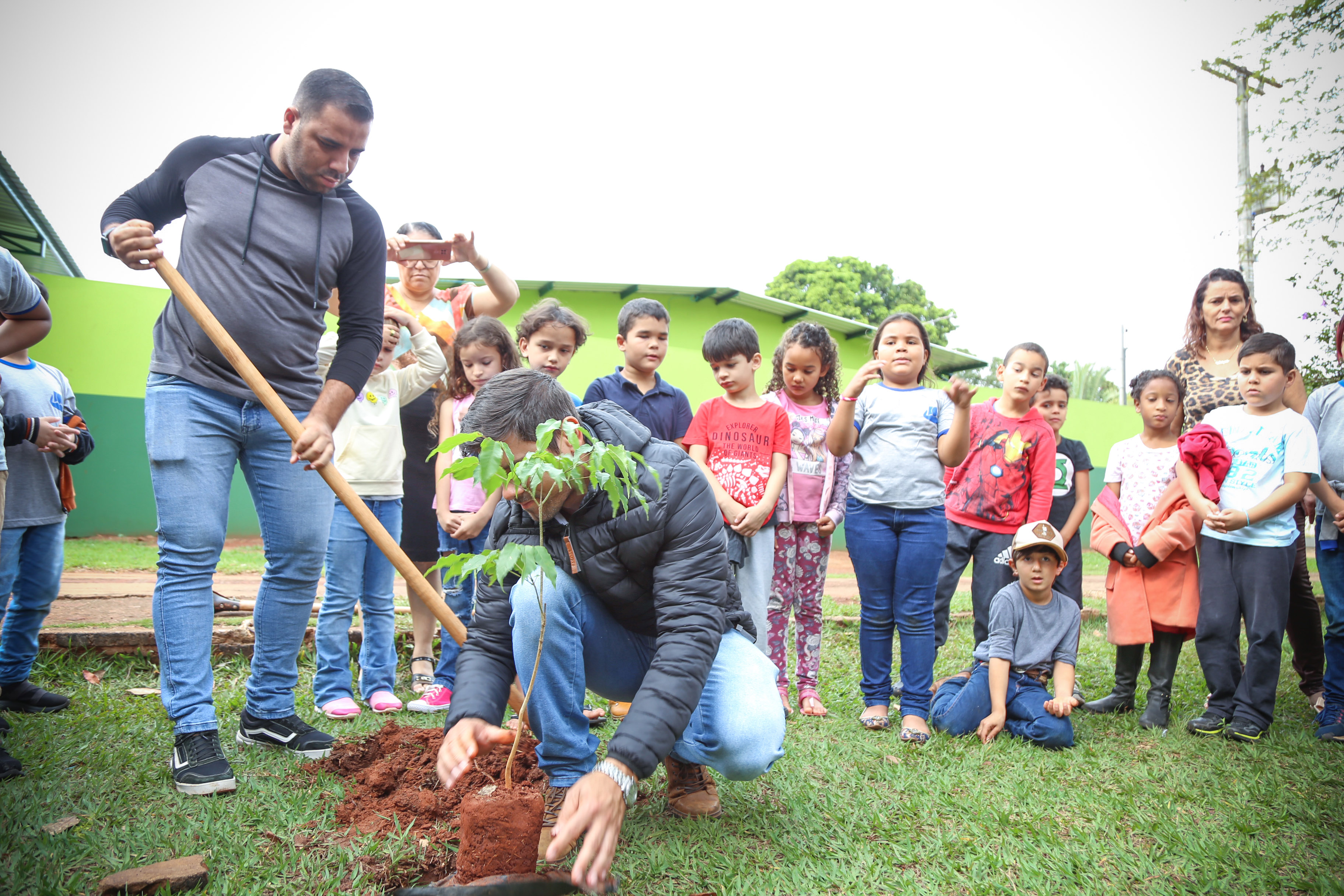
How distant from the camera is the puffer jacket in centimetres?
208

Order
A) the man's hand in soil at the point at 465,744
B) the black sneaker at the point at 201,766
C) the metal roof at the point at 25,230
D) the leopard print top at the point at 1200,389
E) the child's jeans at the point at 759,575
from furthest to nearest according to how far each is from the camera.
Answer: the metal roof at the point at 25,230
the leopard print top at the point at 1200,389
the child's jeans at the point at 759,575
the black sneaker at the point at 201,766
the man's hand in soil at the point at 465,744

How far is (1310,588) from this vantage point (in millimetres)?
4172

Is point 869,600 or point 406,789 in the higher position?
point 869,600

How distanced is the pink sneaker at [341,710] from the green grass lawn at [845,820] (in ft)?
0.14

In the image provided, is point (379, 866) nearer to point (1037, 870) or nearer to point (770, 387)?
point (1037, 870)

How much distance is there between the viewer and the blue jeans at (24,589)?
3.31 metres

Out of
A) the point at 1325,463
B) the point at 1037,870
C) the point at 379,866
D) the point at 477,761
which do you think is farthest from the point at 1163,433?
the point at 379,866

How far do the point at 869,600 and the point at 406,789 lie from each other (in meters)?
2.22

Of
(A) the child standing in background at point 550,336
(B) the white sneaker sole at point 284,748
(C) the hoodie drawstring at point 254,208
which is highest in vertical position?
(C) the hoodie drawstring at point 254,208

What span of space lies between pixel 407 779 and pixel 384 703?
1.12 metres

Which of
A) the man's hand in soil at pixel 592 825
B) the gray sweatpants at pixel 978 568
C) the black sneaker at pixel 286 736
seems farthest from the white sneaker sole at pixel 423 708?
the gray sweatpants at pixel 978 568

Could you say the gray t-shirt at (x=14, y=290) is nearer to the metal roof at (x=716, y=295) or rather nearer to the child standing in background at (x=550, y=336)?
the child standing in background at (x=550, y=336)

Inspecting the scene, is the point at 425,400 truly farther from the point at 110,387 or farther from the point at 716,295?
the point at 716,295

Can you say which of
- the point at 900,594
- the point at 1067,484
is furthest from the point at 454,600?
the point at 1067,484
